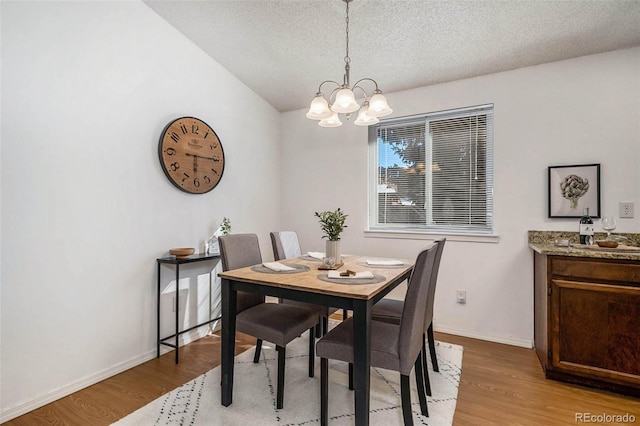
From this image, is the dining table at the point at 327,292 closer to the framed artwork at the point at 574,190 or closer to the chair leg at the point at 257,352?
the chair leg at the point at 257,352

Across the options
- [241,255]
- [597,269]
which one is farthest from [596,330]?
[241,255]

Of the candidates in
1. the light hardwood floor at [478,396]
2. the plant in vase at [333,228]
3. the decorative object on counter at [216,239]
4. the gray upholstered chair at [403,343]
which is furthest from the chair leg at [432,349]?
the decorative object on counter at [216,239]

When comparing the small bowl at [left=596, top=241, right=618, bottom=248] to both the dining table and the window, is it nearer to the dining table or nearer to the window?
the window

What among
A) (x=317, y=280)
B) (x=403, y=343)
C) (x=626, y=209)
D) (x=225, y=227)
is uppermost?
(x=626, y=209)

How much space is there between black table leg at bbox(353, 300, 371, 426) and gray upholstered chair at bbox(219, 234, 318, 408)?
0.55m

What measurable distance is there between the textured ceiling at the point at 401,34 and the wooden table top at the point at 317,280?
1793mm

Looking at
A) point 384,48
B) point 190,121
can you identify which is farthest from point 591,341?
point 190,121

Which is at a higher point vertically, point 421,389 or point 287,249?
point 287,249

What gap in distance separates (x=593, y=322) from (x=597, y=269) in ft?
1.15

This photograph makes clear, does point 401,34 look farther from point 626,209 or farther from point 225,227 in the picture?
point 225,227

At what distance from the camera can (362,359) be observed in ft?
5.13

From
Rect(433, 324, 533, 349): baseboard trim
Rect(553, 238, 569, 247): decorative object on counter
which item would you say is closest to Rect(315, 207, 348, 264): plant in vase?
Rect(433, 324, 533, 349): baseboard trim

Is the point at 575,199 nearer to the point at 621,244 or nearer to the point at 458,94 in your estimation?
the point at 621,244

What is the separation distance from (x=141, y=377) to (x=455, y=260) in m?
2.79
